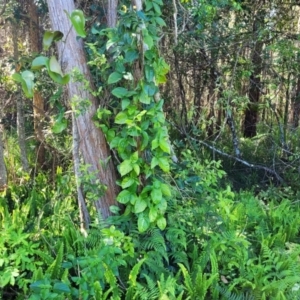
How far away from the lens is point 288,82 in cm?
497

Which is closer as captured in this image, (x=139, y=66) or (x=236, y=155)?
(x=139, y=66)

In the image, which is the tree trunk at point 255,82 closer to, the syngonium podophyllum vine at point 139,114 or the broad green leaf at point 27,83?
the syngonium podophyllum vine at point 139,114

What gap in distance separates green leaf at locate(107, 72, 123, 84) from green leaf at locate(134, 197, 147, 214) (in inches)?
29.7

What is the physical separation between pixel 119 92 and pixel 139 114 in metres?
0.20

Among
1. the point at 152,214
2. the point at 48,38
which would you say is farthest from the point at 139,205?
the point at 48,38

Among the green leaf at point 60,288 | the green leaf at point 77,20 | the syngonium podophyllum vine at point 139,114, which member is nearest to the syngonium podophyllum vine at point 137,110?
the syngonium podophyllum vine at point 139,114

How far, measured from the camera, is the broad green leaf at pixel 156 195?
7.35 feet

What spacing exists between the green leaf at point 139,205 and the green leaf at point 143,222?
39 millimetres

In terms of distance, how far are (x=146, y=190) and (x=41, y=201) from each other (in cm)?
154

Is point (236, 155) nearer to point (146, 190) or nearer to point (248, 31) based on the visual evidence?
point (248, 31)

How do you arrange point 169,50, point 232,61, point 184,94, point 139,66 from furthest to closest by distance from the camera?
point 184,94 < point 232,61 < point 169,50 < point 139,66

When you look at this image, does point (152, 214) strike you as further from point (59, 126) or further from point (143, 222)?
point (59, 126)

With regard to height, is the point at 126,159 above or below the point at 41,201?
above

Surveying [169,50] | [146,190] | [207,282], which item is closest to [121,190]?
[146,190]
